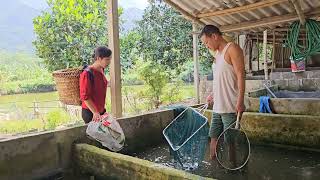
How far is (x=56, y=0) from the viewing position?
9633 mm

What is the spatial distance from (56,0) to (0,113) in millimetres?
5036

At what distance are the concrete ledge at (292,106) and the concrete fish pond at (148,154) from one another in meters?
0.65

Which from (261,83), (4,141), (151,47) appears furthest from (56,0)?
(4,141)

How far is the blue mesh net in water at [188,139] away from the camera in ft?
12.1

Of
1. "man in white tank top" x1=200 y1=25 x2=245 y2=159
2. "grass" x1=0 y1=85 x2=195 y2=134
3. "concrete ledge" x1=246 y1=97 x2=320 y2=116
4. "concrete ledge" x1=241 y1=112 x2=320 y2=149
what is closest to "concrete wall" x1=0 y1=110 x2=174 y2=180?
"man in white tank top" x1=200 y1=25 x2=245 y2=159

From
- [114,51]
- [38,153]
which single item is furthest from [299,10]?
[38,153]

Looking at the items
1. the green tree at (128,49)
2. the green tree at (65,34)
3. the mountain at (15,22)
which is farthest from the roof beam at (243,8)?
the mountain at (15,22)

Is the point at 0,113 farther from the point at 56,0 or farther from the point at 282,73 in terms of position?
the point at 282,73

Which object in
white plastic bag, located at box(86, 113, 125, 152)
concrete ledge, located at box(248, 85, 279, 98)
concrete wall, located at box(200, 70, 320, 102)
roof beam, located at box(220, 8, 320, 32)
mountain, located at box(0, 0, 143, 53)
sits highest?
mountain, located at box(0, 0, 143, 53)

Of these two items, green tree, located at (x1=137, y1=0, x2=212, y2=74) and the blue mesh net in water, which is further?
green tree, located at (x1=137, y1=0, x2=212, y2=74)

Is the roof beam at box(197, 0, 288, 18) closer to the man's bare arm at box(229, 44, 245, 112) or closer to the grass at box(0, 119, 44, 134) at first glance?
the man's bare arm at box(229, 44, 245, 112)

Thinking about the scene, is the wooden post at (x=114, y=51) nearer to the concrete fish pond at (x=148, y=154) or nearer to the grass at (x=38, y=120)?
the concrete fish pond at (x=148, y=154)

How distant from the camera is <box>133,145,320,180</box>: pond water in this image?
350 centimetres

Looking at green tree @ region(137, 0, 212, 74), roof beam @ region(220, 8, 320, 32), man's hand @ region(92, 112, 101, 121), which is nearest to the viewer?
man's hand @ region(92, 112, 101, 121)
